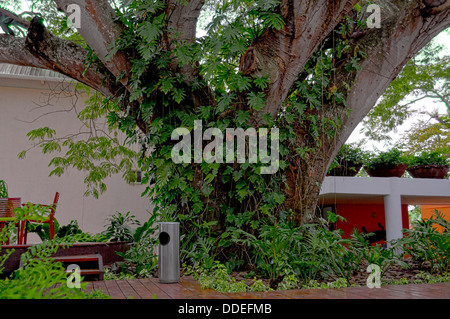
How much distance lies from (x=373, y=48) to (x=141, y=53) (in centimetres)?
278

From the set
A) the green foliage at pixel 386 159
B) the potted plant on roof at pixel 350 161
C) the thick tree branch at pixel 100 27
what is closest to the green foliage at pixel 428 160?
the green foliage at pixel 386 159

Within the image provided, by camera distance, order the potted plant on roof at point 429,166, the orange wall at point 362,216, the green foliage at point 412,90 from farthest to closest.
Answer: the orange wall at point 362,216 < the potted plant on roof at point 429,166 < the green foliage at point 412,90

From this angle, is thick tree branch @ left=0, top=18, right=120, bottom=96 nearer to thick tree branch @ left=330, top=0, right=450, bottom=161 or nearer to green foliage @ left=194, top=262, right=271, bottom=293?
green foliage @ left=194, top=262, right=271, bottom=293

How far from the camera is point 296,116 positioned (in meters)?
4.66

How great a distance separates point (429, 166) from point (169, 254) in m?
7.56

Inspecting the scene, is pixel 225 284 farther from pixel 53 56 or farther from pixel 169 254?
pixel 53 56

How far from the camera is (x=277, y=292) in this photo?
3.25 metres

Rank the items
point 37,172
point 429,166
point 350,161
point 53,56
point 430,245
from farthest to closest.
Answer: point 429,166 < point 37,172 < point 350,161 < point 53,56 < point 430,245

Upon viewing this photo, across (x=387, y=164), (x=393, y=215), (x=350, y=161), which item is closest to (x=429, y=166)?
(x=387, y=164)

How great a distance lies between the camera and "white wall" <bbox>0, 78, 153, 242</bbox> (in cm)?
906

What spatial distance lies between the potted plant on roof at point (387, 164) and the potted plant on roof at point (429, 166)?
0.38 metres

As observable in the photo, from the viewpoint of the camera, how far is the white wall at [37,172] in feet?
29.7

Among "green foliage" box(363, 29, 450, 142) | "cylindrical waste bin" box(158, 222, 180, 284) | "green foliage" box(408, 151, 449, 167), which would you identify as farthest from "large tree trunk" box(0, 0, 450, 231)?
"green foliage" box(408, 151, 449, 167)

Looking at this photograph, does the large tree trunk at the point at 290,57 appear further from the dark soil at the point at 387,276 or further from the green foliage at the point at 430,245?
the green foliage at the point at 430,245
